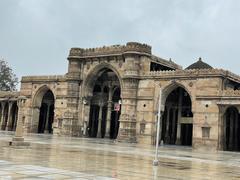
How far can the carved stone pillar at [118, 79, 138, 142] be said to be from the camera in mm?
42469

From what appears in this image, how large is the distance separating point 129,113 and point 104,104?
8716 millimetres

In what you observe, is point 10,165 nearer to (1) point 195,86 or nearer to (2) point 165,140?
(1) point 195,86

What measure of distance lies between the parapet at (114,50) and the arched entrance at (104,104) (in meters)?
2.61

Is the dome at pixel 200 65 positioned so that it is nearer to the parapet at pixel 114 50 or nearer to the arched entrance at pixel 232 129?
the parapet at pixel 114 50

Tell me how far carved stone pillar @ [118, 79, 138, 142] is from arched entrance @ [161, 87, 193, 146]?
559 cm

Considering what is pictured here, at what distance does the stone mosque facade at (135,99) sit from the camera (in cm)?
3772

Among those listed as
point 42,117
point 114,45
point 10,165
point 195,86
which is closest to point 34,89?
point 42,117

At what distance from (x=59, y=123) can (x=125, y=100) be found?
11744 mm

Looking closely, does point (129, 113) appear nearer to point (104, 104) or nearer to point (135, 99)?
point (135, 99)

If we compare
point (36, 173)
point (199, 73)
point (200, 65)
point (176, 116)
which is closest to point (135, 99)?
point (176, 116)

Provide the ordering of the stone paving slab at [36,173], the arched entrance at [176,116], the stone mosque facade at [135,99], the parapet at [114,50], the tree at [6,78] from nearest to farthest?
the stone paving slab at [36,173] → the stone mosque facade at [135,99] → the parapet at [114,50] → the arched entrance at [176,116] → the tree at [6,78]

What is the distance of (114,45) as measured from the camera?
4700 centimetres

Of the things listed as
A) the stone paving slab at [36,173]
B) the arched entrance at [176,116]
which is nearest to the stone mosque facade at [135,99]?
the arched entrance at [176,116]

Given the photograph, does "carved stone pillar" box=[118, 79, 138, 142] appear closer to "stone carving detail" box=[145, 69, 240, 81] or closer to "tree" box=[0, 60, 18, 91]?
"stone carving detail" box=[145, 69, 240, 81]
